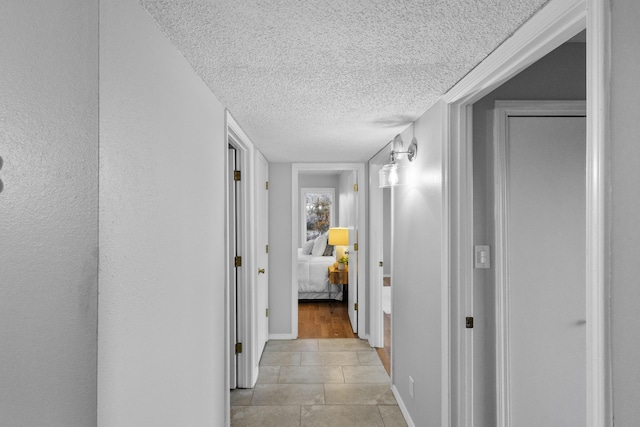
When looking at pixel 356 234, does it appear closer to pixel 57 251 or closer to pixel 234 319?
pixel 234 319

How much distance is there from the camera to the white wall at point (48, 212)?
2.35ft

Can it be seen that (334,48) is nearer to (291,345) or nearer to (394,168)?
(394,168)

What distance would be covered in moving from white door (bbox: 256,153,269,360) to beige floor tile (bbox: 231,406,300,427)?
2.73 feet

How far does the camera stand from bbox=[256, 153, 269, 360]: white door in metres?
3.78

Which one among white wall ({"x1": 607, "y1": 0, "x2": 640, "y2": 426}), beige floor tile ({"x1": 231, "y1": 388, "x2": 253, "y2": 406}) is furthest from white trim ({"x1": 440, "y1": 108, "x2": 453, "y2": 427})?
beige floor tile ({"x1": 231, "y1": 388, "x2": 253, "y2": 406})

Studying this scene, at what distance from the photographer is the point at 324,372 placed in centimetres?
360

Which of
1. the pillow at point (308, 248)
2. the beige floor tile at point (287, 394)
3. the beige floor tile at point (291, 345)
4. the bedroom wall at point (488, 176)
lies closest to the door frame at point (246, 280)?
the beige floor tile at point (287, 394)

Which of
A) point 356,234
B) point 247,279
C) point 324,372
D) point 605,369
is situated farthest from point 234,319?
point 605,369

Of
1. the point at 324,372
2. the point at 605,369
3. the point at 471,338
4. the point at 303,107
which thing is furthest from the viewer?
the point at 324,372

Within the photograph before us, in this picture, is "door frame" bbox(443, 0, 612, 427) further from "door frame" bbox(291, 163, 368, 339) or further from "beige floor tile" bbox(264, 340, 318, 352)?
"door frame" bbox(291, 163, 368, 339)

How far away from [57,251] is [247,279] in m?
2.62

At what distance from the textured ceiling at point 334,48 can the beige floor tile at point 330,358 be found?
8.15 feet

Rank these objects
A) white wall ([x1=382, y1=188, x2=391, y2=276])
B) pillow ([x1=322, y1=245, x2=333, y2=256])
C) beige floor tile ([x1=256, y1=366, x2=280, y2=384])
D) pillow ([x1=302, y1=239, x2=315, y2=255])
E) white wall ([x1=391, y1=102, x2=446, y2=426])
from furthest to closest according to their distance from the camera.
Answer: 1. white wall ([x1=382, y1=188, x2=391, y2=276])
2. pillow ([x1=302, y1=239, x2=315, y2=255])
3. pillow ([x1=322, y1=245, x2=333, y2=256])
4. beige floor tile ([x1=256, y1=366, x2=280, y2=384])
5. white wall ([x1=391, y1=102, x2=446, y2=426])

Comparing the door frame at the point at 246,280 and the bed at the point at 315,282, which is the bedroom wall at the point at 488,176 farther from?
the bed at the point at 315,282
